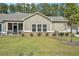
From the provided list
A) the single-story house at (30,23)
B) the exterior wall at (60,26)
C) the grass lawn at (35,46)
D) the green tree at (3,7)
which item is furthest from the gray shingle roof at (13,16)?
the exterior wall at (60,26)

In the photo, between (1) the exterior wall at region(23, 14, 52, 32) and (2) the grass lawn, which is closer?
(2) the grass lawn

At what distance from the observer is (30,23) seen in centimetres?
1978

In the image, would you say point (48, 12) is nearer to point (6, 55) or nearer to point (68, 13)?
point (68, 13)

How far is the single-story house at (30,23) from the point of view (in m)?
19.7

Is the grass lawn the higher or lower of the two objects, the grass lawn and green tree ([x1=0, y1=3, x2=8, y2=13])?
the lower

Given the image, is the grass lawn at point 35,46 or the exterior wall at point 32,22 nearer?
the grass lawn at point 35,46

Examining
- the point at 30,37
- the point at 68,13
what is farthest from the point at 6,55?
the point at 68,13

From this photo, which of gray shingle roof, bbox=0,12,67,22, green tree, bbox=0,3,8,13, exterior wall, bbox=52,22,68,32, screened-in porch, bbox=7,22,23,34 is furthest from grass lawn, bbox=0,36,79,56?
green tree, bbox=0,3,8,13

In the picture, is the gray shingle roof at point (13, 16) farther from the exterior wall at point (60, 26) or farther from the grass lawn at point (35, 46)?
the exterior wall at point (60, 26)

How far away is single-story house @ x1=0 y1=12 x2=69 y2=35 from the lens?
19.7 m

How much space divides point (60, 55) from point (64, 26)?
3.00 feet

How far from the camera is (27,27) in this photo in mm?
19797

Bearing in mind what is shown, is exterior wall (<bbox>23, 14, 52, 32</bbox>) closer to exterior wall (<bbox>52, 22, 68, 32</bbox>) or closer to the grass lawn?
exterior wall (<bbox>52, 22, 68, 32</bbox>)

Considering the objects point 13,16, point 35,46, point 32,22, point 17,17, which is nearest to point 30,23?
point 32,22
